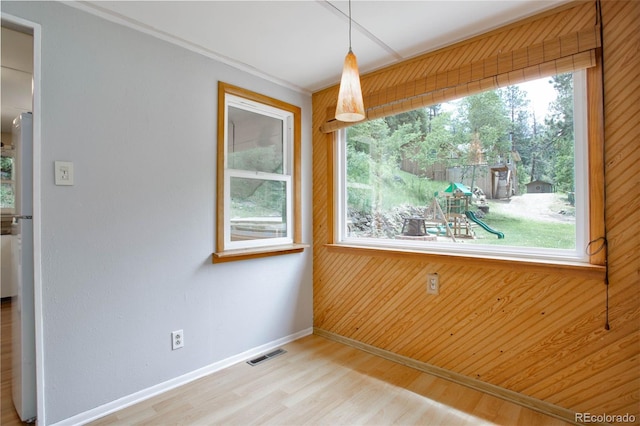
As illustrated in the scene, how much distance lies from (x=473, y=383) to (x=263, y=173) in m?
2.25

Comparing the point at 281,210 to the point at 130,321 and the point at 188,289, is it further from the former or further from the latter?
the point at 130,321

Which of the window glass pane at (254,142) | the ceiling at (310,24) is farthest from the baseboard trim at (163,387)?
the ceiling at (310,24)

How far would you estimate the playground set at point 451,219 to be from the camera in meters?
2.28

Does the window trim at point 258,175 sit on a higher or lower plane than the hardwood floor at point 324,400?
higher

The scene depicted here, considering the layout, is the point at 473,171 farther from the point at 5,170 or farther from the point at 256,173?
the point at 5,170

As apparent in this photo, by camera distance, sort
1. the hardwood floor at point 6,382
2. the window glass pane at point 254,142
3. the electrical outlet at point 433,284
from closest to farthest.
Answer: the hardwood floor at point 6,382, the electrical outlet at point 433,284, the window glass pane at point 254,142

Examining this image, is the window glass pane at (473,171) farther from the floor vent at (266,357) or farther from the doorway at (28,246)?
the doorway at (28,246)

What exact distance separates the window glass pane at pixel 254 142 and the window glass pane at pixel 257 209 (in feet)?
0.45

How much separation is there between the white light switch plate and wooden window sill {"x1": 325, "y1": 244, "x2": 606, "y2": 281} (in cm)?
202

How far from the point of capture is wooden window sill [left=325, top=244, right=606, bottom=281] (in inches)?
67.2
